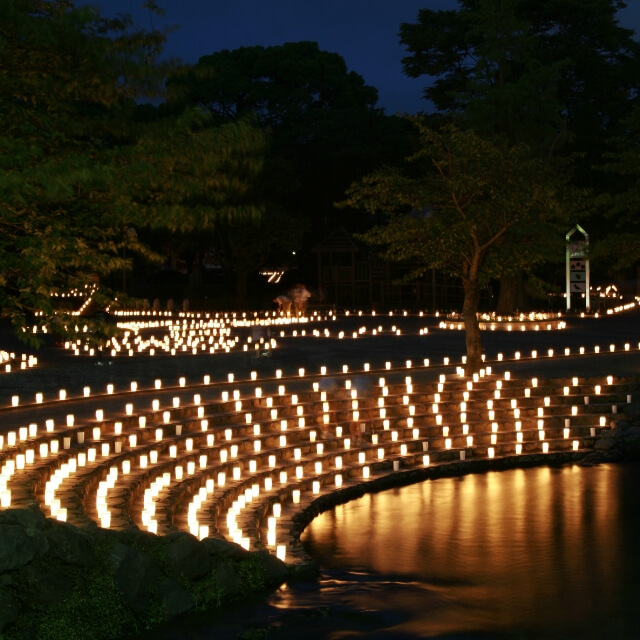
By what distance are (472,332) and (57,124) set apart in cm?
1182

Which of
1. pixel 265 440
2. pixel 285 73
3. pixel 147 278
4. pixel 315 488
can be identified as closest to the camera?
pixel 315 488

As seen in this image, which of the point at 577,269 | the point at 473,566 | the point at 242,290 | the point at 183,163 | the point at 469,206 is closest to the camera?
the point at 183,163

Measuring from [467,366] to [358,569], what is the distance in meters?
9.19

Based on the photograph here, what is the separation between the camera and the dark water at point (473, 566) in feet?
29.2

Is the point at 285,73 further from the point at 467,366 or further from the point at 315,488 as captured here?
the point at 315,488

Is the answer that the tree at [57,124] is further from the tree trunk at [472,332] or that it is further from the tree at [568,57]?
the tree at [568,57]

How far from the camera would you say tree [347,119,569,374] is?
19453 mm

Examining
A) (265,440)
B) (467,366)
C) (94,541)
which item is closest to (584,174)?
(467,366)

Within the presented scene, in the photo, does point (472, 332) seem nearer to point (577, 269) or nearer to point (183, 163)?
point (183, 163)

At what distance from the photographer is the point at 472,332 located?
19.9 m

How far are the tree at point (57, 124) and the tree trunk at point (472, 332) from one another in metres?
10.8

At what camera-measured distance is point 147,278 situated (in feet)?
174

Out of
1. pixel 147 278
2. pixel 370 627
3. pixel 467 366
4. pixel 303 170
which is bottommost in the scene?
pixel 370 627

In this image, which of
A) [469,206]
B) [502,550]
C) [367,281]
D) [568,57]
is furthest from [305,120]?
[502,550]
